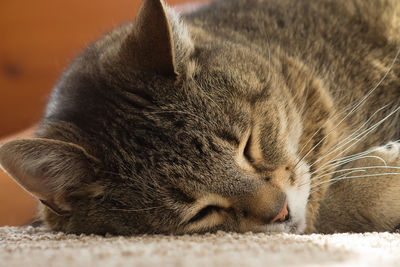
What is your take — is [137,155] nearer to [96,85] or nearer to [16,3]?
[96,85]

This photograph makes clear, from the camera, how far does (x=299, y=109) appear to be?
1.85 meters

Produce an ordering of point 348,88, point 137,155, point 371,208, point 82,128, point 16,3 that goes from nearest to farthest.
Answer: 1. point 137,155
2. point 82,128
3. point 371,208
4. point 348,88
5. point 16,3

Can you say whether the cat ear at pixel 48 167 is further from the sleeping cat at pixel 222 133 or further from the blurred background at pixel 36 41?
the blurred background at pixel 36 41

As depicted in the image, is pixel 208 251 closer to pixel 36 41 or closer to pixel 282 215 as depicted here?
pixel 282 215

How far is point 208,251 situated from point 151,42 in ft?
2.32

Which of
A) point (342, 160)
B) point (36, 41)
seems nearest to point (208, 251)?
point (342, 160)

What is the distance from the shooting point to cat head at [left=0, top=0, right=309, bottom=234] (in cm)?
142

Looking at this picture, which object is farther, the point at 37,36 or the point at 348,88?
the point at 37,36

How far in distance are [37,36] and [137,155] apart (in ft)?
7.56

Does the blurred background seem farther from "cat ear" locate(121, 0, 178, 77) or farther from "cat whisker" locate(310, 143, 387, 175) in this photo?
"cat whisker" locate(310, 143, 387, 175)

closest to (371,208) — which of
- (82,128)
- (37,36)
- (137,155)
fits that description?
(137,155)

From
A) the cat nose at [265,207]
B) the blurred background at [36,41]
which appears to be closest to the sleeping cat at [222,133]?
the cat nose at [265,207]

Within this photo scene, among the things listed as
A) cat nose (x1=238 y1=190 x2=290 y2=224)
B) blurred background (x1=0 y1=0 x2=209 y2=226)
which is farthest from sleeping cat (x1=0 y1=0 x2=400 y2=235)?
blurred background (x1=0 y1=0 x2=209 y2=226)

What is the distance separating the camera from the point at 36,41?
334 centimetres
